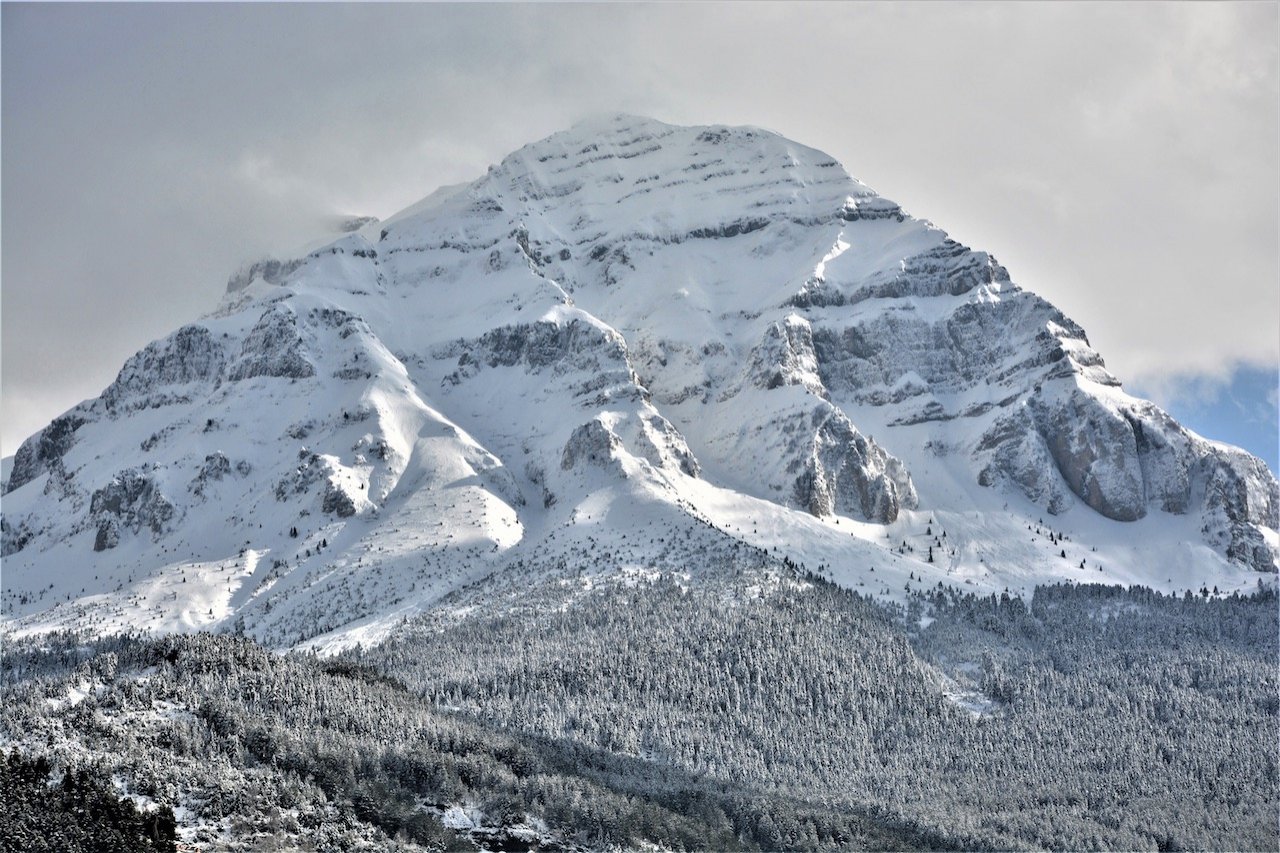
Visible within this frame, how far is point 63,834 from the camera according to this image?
640 ft

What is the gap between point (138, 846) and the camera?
19425cm

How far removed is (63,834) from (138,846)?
33.3 feet
